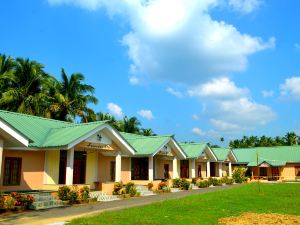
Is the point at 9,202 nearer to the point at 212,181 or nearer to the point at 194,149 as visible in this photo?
the point at 212,181

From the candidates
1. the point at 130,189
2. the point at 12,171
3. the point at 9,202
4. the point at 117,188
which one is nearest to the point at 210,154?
the point at 130,189

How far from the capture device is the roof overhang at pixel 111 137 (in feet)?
64.7

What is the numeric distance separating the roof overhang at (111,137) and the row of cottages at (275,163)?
27.9 metres

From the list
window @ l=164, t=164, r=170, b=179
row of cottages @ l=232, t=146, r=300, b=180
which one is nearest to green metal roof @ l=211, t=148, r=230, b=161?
row of cottages @ l=232, t=146, r=300, b=180

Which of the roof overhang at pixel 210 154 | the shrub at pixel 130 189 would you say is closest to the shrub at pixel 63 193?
the shrub at pixel 130 189

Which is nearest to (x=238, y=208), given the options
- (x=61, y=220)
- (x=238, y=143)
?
(x=61, y=220)

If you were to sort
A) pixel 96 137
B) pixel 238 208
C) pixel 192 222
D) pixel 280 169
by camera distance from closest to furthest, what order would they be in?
1. pixel 192 222
2. pixel 238 208
3. pixel 96 137
4. pixel 280 169

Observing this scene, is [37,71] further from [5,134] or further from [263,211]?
[263,211]

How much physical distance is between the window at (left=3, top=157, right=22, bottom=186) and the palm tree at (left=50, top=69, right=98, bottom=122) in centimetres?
1755

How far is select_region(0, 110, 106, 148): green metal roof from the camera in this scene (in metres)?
19.5

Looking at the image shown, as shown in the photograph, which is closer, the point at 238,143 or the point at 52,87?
the point at 52,87

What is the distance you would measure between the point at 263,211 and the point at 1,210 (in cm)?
1084

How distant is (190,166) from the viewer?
36906mm

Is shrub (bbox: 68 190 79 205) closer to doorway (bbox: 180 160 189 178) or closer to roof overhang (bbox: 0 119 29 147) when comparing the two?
roof overhang (bbox: 0 119 29 147)
